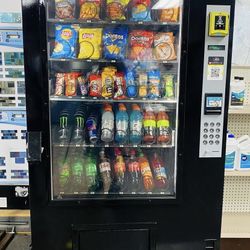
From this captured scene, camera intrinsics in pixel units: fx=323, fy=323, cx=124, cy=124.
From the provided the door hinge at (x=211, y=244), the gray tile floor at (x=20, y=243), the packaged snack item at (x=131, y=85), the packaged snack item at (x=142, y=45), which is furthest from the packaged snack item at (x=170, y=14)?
the gray tile floor at (x=20, y=243)

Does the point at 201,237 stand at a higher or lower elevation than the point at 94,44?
lower

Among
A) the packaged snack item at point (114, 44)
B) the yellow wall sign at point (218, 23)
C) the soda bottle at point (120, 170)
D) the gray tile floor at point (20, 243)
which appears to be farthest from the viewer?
the gray tile floor at point (20, 243)

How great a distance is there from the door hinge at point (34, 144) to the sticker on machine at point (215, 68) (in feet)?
3.27

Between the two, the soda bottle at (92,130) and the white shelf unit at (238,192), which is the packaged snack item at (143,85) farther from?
the white shelf unit at (238,192)

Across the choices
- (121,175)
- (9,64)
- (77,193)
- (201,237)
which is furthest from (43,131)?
(201,237)

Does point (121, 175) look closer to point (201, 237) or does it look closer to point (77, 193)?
point (77, 193)

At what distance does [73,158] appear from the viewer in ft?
6.80

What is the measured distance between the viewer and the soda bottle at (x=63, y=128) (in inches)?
76.5

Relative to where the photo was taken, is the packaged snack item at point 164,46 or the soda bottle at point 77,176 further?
the soda bottle at point 77,176

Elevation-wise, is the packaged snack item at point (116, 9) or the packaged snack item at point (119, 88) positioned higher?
the packaged snack item at point (116, 9)

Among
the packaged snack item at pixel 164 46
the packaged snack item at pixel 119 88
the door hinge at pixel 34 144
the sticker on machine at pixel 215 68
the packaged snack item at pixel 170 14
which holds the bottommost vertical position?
the door hinge at pixel 34 144

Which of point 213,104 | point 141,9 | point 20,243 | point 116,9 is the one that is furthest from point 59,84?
point 20,243

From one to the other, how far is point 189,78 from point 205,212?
80 cm

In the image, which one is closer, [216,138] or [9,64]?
[216,138]
